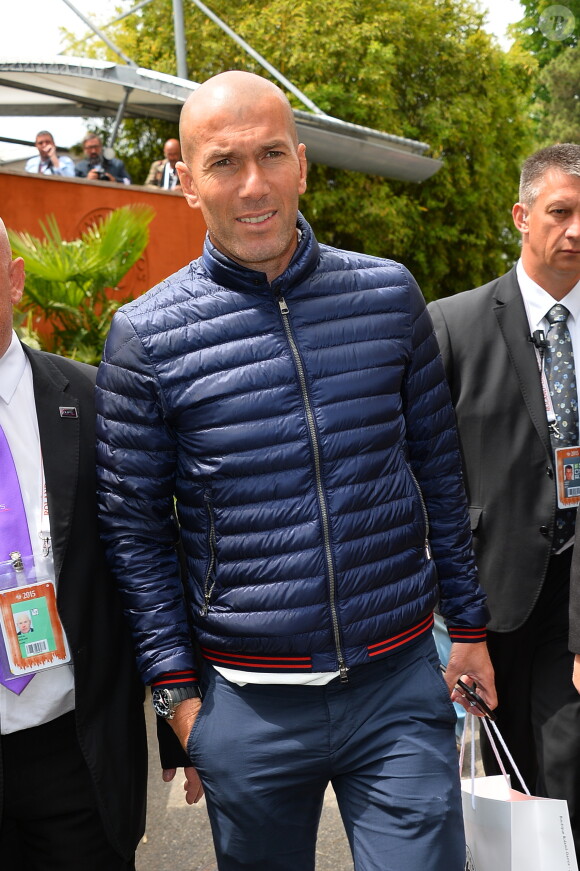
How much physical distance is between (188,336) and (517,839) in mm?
1386

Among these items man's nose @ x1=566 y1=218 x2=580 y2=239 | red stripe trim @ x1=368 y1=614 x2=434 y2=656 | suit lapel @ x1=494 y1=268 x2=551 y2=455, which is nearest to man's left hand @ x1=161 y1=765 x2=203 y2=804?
red stripe trim @ x1=368 y1=614 x2=434 y2=656

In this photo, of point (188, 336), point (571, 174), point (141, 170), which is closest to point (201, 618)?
point (188, 336)

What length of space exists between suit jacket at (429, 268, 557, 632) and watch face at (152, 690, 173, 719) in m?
1.39

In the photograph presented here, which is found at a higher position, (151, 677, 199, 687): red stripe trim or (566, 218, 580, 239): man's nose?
(566, 218, 580, 239): man's nose

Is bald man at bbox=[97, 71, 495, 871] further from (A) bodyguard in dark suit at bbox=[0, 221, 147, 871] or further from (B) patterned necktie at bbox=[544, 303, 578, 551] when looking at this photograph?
(B) patterned necktie at bbox=[544, 303, 578, 551]

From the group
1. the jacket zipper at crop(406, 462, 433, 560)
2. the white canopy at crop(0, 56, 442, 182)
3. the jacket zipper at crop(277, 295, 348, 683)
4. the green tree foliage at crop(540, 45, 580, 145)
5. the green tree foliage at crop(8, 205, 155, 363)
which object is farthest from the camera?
the green tree foliage at crop(540, 45, 580, 145)

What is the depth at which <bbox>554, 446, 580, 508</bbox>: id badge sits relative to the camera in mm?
3320

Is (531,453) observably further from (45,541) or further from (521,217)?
(45,541)

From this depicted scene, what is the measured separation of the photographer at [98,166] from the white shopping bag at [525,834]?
11.0 metres

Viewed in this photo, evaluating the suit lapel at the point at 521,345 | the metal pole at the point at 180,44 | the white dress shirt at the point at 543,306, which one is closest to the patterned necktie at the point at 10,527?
the suit lapel at the point at 521,345

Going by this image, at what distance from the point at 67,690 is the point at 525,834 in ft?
3.67

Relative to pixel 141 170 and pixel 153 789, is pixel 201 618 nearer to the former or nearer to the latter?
pixel 153 789

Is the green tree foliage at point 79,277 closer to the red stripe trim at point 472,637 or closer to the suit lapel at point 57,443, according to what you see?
the suit lapel at point 57,443

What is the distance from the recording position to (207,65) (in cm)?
2381
